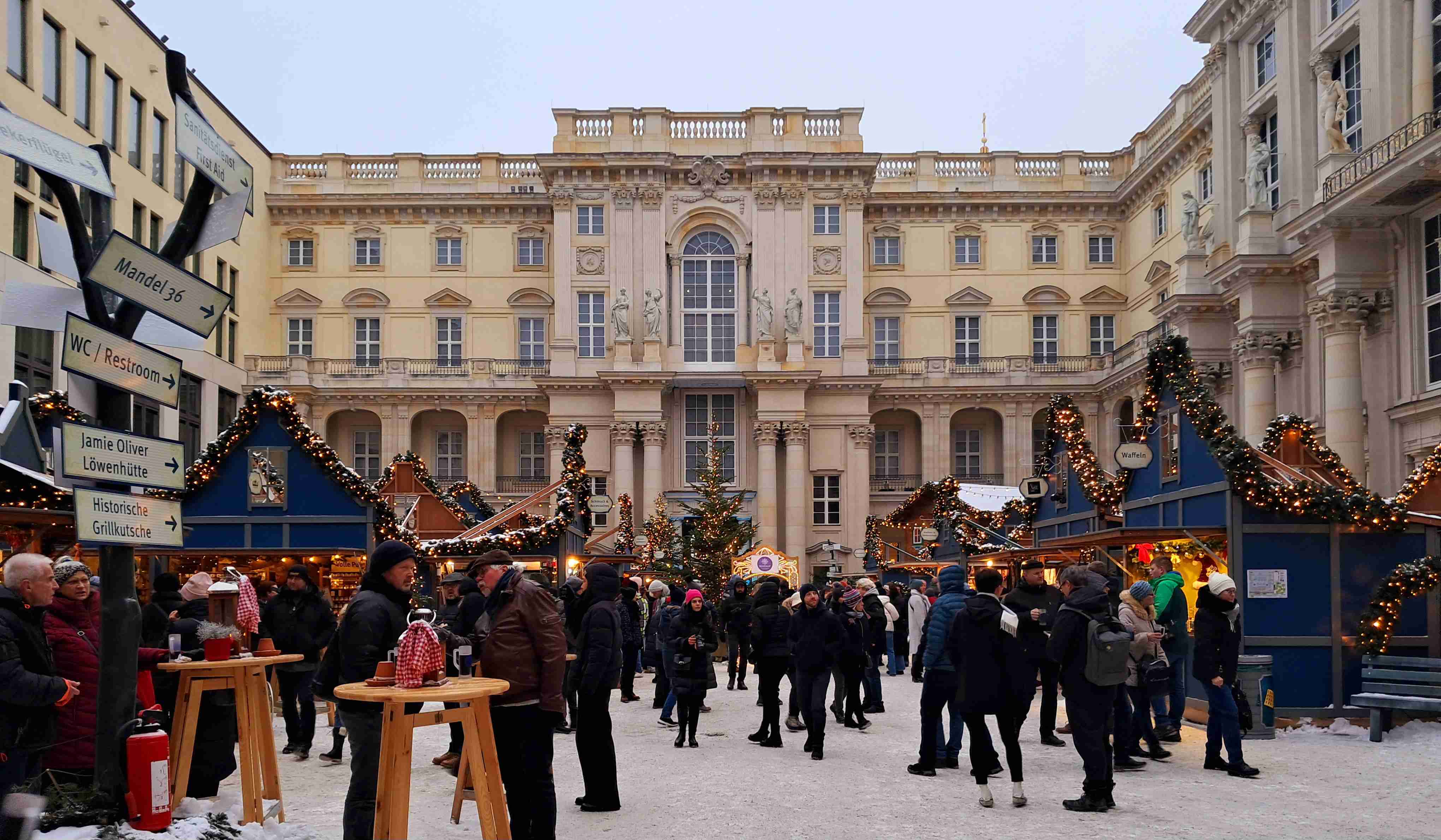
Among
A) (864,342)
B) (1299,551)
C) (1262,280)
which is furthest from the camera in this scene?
(864,342)

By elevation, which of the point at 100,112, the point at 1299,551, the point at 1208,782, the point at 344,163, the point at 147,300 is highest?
the point at 344,163

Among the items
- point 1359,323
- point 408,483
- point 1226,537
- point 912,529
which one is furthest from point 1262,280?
point 408,483

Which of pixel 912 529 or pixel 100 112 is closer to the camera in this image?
pixel 912 529

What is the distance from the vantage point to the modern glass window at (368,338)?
173 ft

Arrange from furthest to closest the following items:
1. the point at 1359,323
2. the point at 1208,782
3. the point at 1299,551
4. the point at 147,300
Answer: the point at 1359,323, the point at 1299,551, the point at 1208,782, the point at 147,300

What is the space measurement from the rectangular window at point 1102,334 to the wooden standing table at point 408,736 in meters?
47.8

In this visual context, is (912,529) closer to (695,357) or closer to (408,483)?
(408,483)

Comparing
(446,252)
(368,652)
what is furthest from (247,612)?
(446,252)

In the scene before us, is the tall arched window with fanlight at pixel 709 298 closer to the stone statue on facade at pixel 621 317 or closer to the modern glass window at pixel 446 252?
the stone statue on facade at pixel 621 317

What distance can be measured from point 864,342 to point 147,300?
4359 centimetres

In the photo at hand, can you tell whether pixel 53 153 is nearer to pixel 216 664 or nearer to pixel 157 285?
pixel 157 285

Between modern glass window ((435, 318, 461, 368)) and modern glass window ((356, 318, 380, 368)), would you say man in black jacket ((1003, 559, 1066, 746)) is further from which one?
modern glass window ((356, 318, 380, 368))

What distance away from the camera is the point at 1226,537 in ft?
49.7

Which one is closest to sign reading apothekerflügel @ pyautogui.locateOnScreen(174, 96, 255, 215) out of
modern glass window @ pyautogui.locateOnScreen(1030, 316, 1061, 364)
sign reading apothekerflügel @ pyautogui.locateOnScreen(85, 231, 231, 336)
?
sign reading apothekerflügel @ pyautogui.locateOnScreen(85, 231, 231, 336)
